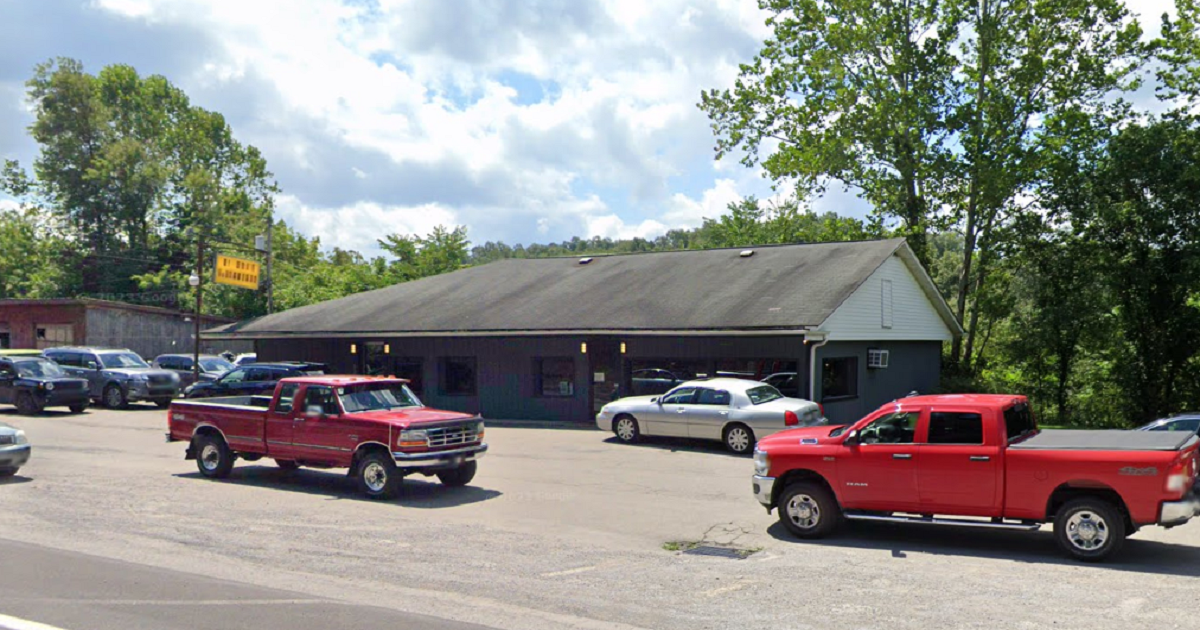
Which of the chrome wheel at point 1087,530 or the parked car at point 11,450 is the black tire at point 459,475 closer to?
the parked car at point 11,450

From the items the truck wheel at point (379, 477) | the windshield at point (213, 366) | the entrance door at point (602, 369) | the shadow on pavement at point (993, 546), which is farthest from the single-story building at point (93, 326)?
the shadow on pavement at point (993, 546)

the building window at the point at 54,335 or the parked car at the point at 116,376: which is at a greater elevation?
the building window at the point at 54,335

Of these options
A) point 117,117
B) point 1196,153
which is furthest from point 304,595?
point 117,117

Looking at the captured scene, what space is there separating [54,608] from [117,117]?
7414 cm

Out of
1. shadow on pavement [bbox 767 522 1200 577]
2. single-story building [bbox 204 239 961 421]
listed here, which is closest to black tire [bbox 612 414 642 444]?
single-story building [bbox 204 239 961 421]

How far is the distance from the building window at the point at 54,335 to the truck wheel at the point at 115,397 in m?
19.8

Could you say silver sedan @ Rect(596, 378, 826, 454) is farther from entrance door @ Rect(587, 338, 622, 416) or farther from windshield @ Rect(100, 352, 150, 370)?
windshield @ Rect(100, 352, 150, 370)

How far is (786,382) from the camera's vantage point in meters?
23.8

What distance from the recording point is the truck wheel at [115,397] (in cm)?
3052

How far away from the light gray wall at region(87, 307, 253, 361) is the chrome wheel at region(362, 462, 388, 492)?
39613mm

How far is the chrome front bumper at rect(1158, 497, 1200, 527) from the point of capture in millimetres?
9609

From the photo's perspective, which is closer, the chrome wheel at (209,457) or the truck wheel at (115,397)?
the chrome wheel at (209,457)

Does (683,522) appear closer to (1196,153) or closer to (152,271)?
(1196,153)

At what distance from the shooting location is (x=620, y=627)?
25.2ft
